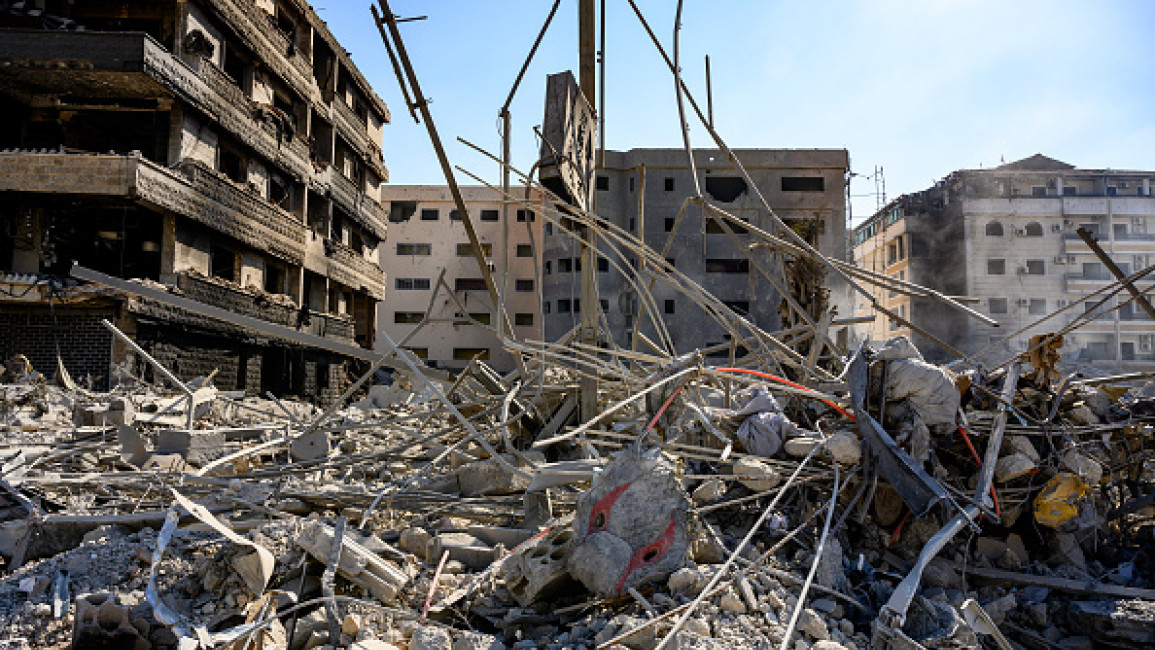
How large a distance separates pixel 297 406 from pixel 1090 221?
43.3 metres

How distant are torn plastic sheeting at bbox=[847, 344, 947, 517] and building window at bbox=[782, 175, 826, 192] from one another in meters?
27.5

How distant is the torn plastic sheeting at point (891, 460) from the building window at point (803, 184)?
2753 cm

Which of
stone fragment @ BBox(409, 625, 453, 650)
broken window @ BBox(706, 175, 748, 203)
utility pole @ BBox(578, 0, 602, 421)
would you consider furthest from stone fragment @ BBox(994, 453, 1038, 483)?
broken window @ BBox(706, 175, 748, 203)

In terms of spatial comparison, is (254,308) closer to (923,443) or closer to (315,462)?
(315,462)

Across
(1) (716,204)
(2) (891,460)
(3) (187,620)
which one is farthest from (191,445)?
(1) (716,204)

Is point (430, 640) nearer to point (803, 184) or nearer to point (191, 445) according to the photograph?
point (191, 445)

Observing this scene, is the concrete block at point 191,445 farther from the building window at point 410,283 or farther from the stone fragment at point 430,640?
the building window at point 410,283

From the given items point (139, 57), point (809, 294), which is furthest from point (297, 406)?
point (809, 294)

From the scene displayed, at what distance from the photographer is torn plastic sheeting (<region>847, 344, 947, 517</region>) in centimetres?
316

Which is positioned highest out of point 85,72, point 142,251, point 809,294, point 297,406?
point 85,72

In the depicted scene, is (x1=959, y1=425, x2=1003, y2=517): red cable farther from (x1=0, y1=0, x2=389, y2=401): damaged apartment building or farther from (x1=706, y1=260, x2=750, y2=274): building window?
(x1=706, y1=260, x2=750, y2=274): building window

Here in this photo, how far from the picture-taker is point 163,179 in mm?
14492

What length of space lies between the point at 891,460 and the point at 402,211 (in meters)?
34.8

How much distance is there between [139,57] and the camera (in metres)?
13.8
